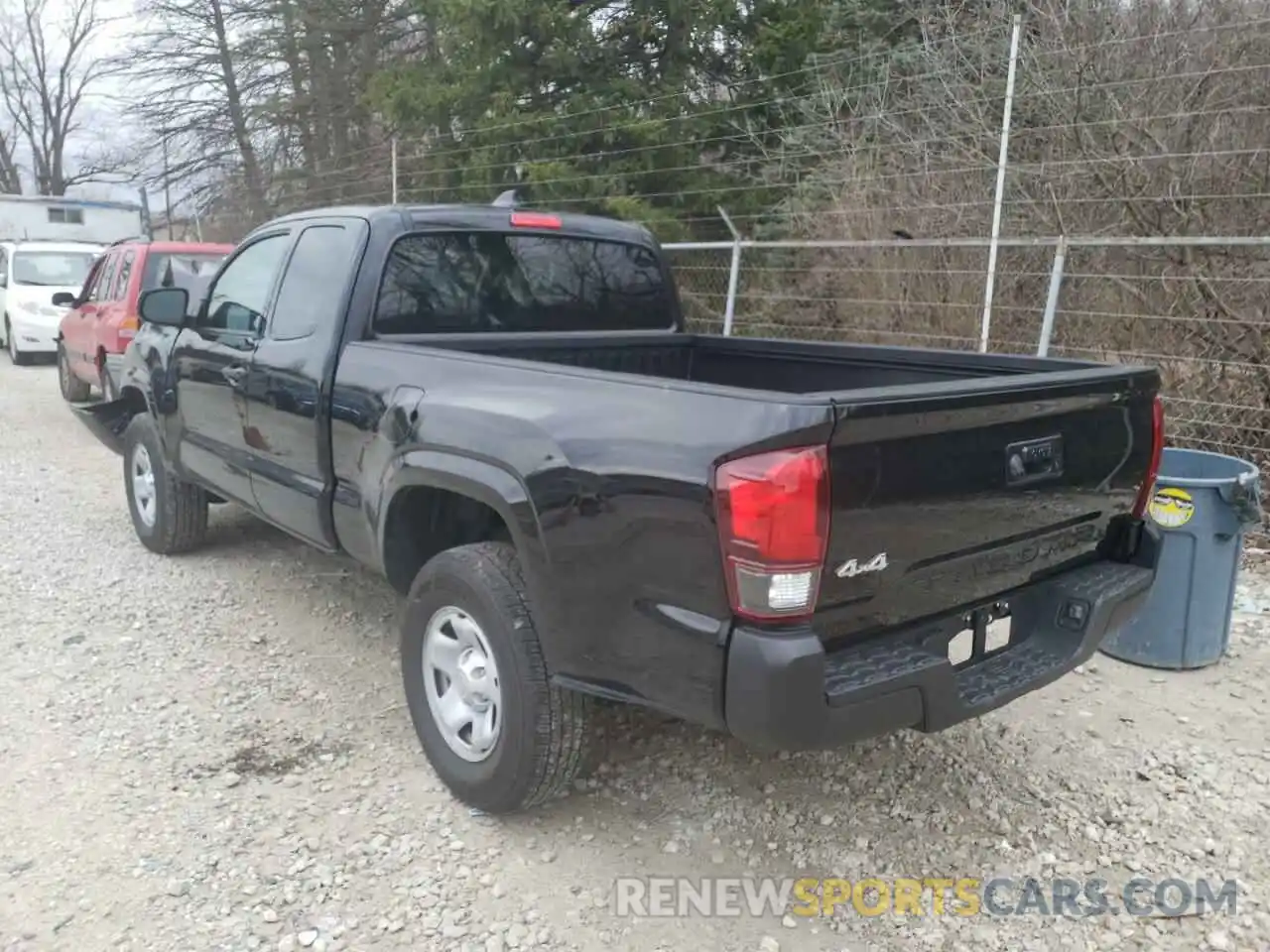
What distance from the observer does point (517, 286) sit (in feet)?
14.0

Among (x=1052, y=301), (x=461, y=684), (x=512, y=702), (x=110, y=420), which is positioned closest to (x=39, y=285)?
(x=110, y=420)

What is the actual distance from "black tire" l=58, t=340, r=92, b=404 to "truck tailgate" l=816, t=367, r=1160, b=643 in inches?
413

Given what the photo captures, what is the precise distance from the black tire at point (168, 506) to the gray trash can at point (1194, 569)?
467 cm

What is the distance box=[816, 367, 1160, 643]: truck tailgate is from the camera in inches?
95.3

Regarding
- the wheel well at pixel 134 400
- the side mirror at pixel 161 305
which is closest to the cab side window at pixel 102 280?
the wheel well at pixel 134 400

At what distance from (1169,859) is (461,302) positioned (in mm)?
3114

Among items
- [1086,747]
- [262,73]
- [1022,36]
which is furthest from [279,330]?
[262,73]

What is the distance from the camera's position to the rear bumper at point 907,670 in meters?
2.37

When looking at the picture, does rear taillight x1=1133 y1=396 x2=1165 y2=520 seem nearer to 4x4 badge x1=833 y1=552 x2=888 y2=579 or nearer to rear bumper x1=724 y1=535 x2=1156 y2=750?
rear bumper x1=724 y1=535 x2=1156 y2=750

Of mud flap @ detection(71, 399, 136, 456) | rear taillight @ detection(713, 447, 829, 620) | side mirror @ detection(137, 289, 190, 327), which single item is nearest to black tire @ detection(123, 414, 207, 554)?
mud flap @ detection(71, 399, 136, 456)

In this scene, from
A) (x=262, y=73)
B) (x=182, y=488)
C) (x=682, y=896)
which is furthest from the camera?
(x=262, y=73)

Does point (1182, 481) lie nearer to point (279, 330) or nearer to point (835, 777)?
point (835, 777)

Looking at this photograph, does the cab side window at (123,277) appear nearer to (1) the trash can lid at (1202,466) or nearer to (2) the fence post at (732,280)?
(2) the fence post at (732,280)

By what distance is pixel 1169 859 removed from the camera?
3141 mm
